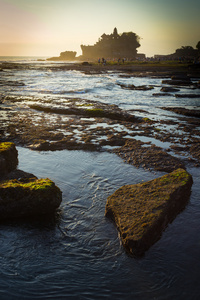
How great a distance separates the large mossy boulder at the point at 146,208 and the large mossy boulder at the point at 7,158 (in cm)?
351

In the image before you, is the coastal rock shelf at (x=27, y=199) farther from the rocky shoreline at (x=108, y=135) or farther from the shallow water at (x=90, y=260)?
the shallow water at (x=90, y=260)

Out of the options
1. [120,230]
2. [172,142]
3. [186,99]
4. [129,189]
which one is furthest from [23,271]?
[186,99]

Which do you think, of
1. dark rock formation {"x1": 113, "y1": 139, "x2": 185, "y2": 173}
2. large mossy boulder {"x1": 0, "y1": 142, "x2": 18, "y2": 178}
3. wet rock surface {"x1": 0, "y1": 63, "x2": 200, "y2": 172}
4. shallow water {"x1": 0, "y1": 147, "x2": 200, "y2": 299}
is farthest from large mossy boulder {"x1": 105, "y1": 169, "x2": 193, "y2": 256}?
large mossy boulder {"x1": 0, "y1": 142, "x2": 18, "y2": 178}

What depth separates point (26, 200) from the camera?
4.98 m

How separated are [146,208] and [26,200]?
2836 millimetres

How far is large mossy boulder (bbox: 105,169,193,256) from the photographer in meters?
4.18

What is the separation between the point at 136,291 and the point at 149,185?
2729 mm

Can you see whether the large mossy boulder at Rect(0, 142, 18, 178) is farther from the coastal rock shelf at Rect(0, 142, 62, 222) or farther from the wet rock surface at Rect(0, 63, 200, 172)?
the wet rock surface at Rect(0, 63, 200, 172)

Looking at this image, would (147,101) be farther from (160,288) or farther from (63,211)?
(160,288)

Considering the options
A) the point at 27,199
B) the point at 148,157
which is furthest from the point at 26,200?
the point at 148,157

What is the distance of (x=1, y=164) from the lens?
6355mm

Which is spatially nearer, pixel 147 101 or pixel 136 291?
pixel 136 291

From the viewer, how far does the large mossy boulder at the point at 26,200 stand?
4.95 metres

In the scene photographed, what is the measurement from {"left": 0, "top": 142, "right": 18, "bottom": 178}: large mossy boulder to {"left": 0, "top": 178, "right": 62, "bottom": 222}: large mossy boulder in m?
A: 1.37
